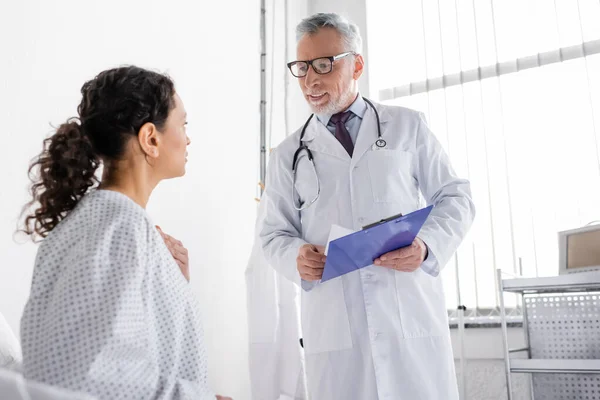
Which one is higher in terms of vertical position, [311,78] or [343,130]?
[311,78]

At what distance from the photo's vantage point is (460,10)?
127 inches

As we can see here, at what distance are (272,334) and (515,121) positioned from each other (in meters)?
1.61

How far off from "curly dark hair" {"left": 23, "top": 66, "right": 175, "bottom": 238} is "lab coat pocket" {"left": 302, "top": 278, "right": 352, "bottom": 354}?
29.0 inches

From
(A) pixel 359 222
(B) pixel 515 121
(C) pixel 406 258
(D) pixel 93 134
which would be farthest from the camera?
(B) pixel 515 121

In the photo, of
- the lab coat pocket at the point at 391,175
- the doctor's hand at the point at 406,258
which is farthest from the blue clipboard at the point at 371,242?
the lab coat pocket at the point at 391,175

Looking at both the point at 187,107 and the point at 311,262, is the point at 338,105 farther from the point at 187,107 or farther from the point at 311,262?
the point at 187,107

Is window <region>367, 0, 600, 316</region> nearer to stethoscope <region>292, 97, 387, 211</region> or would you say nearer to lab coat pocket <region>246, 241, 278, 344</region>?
lab coat pocket <region>246, 241, 278, 344</region>

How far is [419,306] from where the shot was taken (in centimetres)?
165

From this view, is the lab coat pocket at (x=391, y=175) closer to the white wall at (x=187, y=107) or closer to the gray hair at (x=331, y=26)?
the gray hair at (x=331, y=26)

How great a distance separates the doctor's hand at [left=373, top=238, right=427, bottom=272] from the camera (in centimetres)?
155

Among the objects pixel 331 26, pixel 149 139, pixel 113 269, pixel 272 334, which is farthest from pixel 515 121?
pixel 113 269

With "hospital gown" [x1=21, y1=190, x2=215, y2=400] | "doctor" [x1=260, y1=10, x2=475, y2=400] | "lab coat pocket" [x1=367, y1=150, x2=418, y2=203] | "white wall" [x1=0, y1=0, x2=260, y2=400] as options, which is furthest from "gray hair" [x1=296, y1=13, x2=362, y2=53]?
"hospital gown" [x1=21, y1=190, x2=215, y2=400]

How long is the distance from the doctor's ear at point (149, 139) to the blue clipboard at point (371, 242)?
45 cm

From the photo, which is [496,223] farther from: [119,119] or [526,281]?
[119,119]
